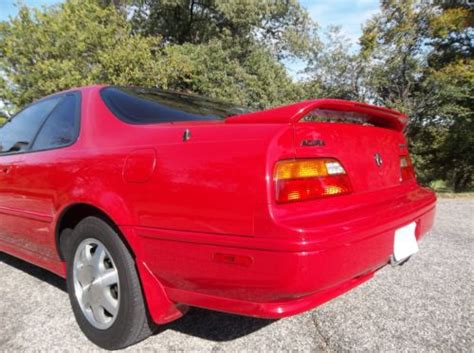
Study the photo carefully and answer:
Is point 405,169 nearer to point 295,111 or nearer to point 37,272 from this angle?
point 295,111

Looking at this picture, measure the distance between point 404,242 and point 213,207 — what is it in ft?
3.34

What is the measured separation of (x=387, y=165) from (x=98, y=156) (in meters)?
1.58

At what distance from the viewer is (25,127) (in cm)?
301

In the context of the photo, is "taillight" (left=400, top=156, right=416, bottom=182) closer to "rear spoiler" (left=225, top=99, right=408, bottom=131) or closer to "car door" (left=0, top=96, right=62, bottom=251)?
"rear spoiler" (left=225, top=99, right=408, bottom=131)

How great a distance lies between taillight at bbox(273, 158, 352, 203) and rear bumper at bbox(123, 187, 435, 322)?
173 millimetres

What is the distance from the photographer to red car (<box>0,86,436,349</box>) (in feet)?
4.76

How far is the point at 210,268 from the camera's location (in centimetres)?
154

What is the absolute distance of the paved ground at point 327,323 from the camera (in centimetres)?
196

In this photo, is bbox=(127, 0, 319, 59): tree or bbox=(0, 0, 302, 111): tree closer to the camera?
bbox=(0, 0, 302, 111): tree

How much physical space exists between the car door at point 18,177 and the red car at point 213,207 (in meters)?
0.23

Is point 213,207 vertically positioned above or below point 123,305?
above

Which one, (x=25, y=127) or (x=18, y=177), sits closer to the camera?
(x=18, y=177)

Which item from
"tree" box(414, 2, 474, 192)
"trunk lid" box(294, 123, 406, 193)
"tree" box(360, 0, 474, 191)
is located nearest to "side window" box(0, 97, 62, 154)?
"trunk lid" box(294, 123, 406, 193)

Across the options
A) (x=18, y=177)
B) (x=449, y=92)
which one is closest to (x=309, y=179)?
(x=18, y=177)
